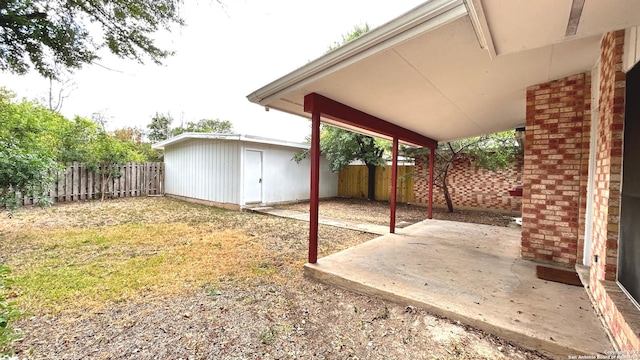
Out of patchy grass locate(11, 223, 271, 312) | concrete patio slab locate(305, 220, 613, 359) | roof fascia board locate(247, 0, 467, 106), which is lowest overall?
patchy grass locate(11, 223, 271, 312)

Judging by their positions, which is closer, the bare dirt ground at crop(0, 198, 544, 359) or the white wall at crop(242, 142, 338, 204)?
the bare dirt ground at crop(0, 198, 544, 359)

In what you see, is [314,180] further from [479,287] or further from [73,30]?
[73,30]

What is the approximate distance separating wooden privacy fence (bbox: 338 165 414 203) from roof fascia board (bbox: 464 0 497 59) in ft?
28.7

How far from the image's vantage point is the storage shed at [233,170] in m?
8.88

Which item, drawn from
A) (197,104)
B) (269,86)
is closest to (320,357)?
(269,86)

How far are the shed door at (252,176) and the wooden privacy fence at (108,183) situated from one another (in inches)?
215

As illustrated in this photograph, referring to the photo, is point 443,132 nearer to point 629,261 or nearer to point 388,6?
point 388,6

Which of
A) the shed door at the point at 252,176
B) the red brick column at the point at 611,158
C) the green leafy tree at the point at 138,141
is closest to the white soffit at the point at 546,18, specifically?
the red brick column at the point at 611,158

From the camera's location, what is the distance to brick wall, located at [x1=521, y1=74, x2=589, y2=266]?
129 inches

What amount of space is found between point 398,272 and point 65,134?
1225 cm

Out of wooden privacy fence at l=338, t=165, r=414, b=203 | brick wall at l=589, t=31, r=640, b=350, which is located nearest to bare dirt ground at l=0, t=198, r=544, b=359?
brick wall at l=589, t=31, r=640, b=350

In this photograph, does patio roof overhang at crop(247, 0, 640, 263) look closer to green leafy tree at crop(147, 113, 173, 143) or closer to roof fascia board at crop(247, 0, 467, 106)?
roof fascia board at crop(247, 0, 467, 106)

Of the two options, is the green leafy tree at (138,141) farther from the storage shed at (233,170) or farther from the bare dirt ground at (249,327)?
the bare dirt ground at (249,327)

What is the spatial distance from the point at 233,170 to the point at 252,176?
69cm
